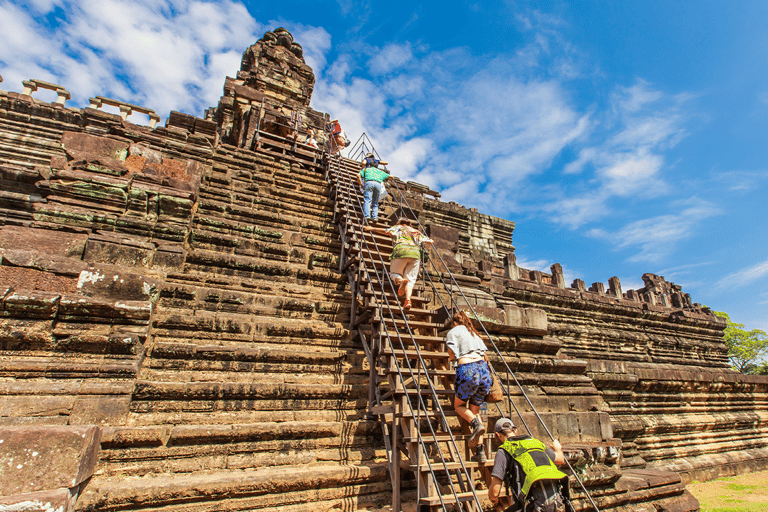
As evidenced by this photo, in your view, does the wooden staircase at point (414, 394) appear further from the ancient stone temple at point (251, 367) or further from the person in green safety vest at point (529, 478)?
the person in green safety vest at point (529, 478)

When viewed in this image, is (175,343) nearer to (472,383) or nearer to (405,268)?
(405,268)

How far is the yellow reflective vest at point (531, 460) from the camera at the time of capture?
2.68 metres

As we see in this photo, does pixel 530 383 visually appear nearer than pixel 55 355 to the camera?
No

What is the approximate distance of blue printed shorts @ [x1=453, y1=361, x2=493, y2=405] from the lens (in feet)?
11.6

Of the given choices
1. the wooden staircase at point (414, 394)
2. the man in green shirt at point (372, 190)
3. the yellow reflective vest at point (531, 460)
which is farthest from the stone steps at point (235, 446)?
the man in green shirt at point (372, 190)

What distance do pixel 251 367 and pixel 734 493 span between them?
820 cm

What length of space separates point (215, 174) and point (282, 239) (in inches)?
103

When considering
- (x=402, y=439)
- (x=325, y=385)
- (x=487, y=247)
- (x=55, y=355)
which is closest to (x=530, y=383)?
(x=402, y=439)

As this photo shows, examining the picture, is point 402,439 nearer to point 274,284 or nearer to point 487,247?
point 274,284

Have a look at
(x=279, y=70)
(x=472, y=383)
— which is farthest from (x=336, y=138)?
(x=472, y=383)

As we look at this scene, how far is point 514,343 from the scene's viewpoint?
5457 millimetres

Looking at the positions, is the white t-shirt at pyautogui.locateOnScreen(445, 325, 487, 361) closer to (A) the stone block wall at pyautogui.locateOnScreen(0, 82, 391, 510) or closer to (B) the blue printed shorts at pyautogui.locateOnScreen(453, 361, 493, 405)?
(B) the blue printed shorts at pyautogui.locateOnScreen(453, 361, 493, 405)

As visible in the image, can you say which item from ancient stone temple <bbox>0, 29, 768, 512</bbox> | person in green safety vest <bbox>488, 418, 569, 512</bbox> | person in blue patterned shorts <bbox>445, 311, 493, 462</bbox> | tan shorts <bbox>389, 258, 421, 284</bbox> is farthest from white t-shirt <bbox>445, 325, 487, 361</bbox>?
tan shorts <bbox>389, 258, 421, 284</bbox>

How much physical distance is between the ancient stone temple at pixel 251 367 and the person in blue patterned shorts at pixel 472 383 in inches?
8.4
